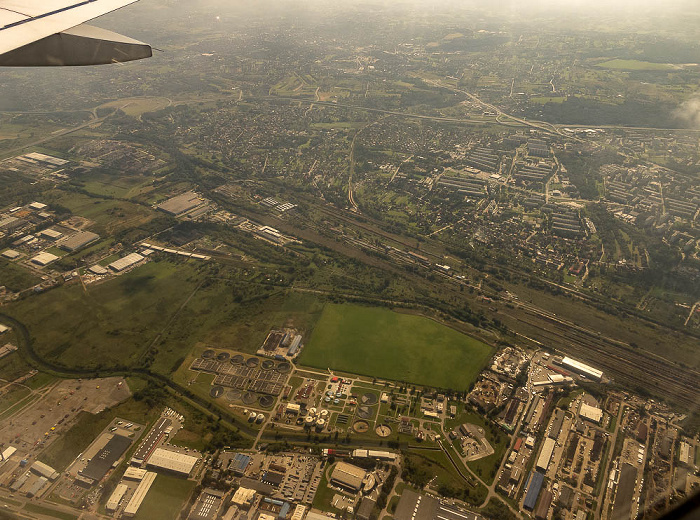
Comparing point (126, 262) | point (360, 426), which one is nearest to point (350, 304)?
point (360, 426)

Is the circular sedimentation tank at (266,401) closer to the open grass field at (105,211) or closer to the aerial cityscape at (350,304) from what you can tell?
the aerial cityscape at (350,304)

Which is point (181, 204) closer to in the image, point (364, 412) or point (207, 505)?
point (364, 412)

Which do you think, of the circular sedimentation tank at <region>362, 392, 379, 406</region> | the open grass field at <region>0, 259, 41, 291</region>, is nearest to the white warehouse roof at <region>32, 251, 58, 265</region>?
the open grass field at <region>0, 259, 41, 291</region>

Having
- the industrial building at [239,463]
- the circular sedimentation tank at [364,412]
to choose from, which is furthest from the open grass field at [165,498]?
the circular sedimentation tank at [364,412]

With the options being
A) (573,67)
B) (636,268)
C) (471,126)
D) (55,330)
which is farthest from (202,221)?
(573,67)

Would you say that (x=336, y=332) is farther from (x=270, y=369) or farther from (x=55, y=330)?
(x=55, y=330)

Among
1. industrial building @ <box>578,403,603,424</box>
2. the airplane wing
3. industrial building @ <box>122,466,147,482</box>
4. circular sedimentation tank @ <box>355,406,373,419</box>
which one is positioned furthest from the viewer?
industrial building @ <box>578,403,603,424</box>

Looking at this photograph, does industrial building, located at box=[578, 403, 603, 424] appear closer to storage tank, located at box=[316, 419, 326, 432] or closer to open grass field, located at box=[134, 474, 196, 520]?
storage tank, located at box=[316, 419, 326, 432]
